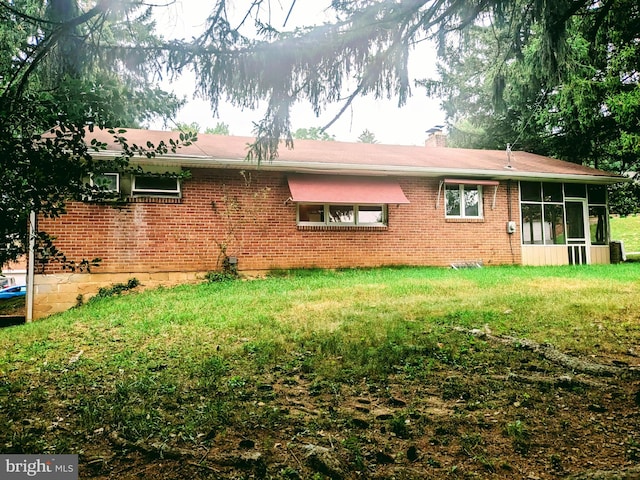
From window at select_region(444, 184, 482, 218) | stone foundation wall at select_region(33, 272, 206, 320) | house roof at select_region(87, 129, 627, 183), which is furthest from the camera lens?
window at select_region(444, 184, 482, 218)

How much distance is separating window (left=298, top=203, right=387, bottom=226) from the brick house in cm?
3

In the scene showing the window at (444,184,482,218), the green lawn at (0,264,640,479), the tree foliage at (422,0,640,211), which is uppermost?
the tree foliage at (422,0,640,211)

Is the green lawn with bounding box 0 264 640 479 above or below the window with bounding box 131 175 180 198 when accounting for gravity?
below

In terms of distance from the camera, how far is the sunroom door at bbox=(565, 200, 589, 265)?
51.6 ft

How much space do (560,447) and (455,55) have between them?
5020mm

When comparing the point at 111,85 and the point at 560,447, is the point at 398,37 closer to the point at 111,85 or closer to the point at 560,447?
the point at 111,85

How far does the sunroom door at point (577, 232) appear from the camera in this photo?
51.6 ft

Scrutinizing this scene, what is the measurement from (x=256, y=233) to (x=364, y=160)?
4208 mm

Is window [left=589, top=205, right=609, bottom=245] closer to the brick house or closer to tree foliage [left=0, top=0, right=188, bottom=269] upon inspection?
the brick house

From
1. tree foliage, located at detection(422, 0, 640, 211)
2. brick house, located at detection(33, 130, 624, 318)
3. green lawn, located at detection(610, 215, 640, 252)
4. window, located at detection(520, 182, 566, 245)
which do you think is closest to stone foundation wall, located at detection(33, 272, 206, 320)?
brick house, located at detection(33, 130, 624, 318)

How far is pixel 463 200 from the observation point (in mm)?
14344

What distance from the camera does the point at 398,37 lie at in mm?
4914

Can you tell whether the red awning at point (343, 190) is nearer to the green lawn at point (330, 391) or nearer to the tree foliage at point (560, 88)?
the tree foliage at point (560, 88)

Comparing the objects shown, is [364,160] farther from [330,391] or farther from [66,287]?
[330,391]
